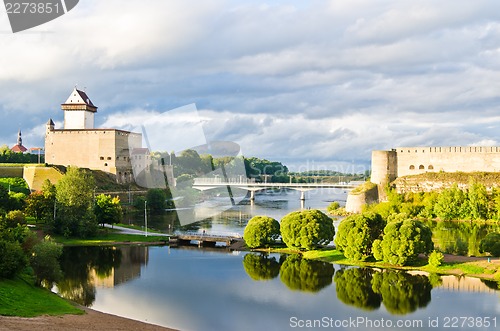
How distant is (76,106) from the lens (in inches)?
2913

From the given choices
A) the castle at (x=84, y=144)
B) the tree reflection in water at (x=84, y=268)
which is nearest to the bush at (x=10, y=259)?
the tree reflection in water at (x=84, y=268)

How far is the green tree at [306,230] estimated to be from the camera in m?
31.4

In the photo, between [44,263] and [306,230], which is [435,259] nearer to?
[306,230]

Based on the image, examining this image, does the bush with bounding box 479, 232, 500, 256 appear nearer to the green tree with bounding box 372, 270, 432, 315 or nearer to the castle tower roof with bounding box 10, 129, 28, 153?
the green tree with bounding box 372, 270, 432, 315

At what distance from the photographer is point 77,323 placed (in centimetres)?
1814

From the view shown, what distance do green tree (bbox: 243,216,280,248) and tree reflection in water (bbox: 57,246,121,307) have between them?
7776mm

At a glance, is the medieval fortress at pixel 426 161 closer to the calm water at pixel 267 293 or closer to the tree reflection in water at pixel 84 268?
the calm water at pixel 267 293

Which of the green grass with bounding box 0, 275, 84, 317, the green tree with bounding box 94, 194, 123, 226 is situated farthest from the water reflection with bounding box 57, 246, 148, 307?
Result: the green tree with bounding box 94, 194, 123, 226

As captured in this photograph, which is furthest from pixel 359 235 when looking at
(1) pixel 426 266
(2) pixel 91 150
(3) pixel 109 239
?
(2) pixel 91 150

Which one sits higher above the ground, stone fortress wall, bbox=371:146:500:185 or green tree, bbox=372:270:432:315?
stone fortress wall, bbox=371:146:500:185

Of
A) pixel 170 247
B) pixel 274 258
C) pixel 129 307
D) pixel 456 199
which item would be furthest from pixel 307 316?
pixel 456 199

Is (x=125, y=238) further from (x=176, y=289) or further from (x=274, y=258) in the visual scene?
(x=176, y=289)

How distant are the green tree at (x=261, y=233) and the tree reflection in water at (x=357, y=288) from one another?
722cm

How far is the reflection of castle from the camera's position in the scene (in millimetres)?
26141
